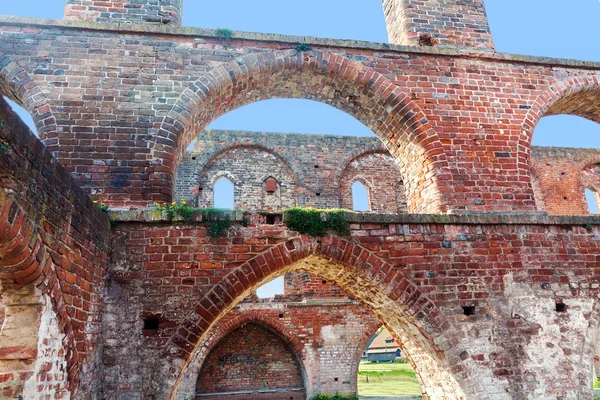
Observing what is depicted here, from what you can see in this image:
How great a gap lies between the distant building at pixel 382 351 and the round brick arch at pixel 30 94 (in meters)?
38.5

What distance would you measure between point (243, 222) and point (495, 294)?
143 inches

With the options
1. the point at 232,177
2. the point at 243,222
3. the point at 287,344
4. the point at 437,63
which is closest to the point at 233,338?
the point at 287,344

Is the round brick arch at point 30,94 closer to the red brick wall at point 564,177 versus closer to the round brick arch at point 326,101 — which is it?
the round brick arch at point 326,101

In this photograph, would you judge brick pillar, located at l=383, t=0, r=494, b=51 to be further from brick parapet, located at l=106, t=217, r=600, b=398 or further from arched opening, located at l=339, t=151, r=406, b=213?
arched opening, located at l=339, t=151, r=406, b=213

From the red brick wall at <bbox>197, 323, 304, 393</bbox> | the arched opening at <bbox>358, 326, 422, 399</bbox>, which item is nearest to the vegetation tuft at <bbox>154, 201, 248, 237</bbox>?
the arched opening at <bbox>358, 326, 422, 399</bbox>

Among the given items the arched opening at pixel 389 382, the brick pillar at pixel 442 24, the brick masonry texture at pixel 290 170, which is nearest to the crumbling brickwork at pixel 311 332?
the arched opening at pixel 389 382

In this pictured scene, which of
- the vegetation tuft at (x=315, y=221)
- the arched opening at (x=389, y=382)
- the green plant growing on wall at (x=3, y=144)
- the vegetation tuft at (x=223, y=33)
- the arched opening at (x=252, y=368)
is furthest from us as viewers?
the arched opening at (x=389, y=382)

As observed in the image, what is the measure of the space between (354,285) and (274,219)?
1615 mm

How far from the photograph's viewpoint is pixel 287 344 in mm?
13938

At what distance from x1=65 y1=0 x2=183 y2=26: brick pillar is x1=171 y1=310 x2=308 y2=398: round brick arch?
853 centimetres

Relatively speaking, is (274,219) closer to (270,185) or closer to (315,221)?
(315,221)

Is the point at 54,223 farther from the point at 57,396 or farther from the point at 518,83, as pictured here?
the point at 518,83

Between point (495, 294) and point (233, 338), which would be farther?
point (233, 338)

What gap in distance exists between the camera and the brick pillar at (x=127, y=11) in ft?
23.2
